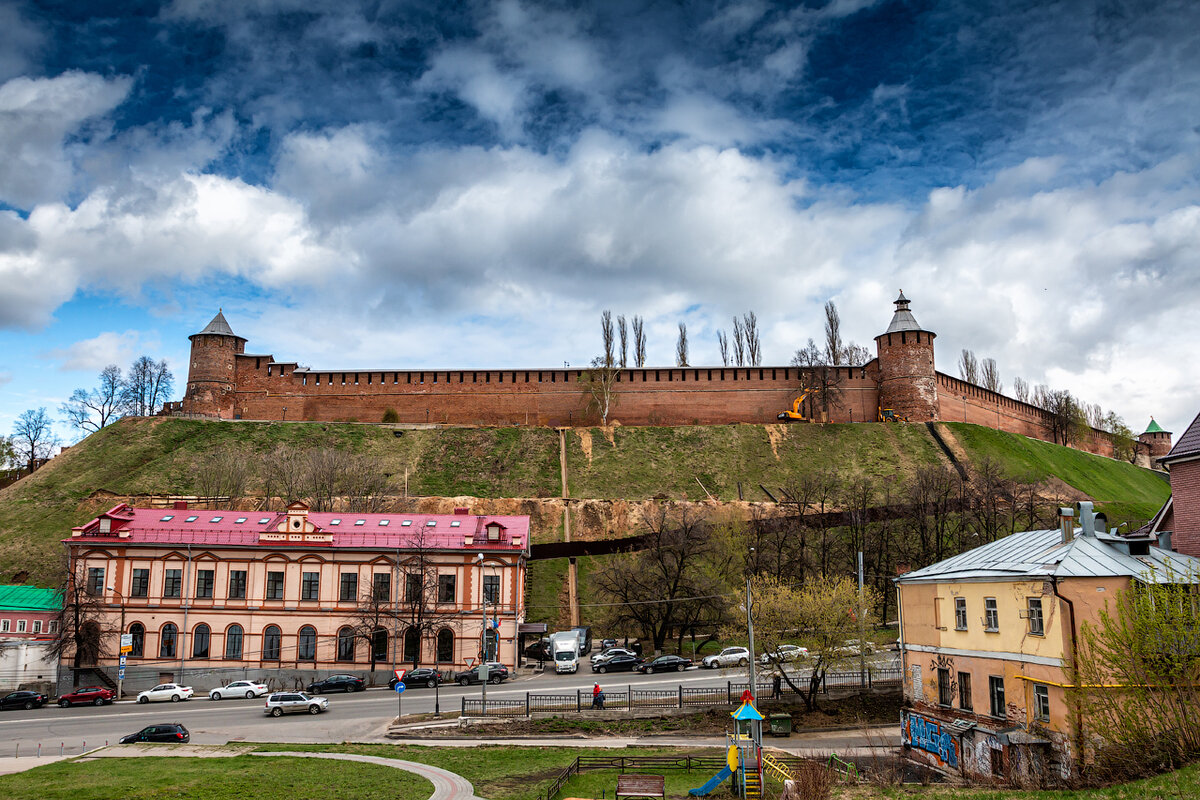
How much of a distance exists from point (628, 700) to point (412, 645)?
1455 cm

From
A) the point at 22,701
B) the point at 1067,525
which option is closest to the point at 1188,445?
the point at 1067,525

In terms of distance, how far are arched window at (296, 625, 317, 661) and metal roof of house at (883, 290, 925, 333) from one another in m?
60.8

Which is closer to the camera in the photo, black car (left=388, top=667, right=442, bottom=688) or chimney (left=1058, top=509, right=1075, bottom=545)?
chimney (left=1058, top=509, right=1075, bottom=545)

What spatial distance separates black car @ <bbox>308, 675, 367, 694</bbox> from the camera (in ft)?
126

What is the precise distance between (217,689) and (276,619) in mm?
5179

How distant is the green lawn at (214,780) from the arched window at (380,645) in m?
18.4

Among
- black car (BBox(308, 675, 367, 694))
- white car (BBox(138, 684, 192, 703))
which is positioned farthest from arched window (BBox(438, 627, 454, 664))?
white car (BBox(138, 684, 192, 703))

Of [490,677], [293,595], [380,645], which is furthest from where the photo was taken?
[293,595]

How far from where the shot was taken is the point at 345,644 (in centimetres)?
4222

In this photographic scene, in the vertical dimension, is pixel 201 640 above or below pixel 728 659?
above

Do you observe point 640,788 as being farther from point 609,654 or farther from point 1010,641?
point 609,654

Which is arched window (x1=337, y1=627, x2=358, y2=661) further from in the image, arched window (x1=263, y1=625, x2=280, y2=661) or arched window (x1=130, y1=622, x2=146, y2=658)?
arched window (x1=130, y1=622, x2=146, y2=658)

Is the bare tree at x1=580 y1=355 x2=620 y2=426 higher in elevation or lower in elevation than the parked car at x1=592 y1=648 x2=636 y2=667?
higher

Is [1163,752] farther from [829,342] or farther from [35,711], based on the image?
[829,342]
